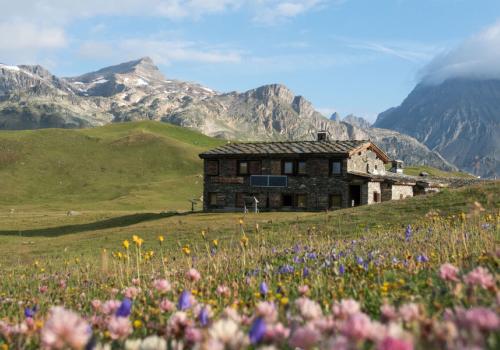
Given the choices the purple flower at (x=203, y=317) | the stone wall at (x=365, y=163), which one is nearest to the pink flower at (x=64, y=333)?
the purple flower at (x=203, y=317)

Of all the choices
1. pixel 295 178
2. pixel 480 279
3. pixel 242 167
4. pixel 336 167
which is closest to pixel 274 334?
pixel 480 279

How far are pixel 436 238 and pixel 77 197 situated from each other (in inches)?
3491

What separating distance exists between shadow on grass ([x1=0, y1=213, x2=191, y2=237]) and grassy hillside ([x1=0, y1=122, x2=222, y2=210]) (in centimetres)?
2151

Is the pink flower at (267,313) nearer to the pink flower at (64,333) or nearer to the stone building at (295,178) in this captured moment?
the pink flower at (64,333)

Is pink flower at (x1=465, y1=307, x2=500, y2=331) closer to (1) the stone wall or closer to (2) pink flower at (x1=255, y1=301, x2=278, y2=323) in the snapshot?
(2) pink flower at (x1=255, y1=301, x2=278, y2=323)

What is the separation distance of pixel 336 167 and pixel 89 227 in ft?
85.7

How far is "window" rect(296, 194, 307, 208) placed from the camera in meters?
55.5

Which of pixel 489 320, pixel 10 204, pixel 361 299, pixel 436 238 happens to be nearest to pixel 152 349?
pixel 489 320

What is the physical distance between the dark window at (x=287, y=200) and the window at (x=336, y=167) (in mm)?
5451

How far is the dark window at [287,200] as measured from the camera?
5616cm

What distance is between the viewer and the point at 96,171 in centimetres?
10806

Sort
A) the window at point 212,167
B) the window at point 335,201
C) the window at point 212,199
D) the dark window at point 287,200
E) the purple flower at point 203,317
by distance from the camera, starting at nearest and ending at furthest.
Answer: the purple flower at point 203,317 → the window at point 335,201 → the dark window at point 287,200 → the window at point 212,199 → the window at point 212,167

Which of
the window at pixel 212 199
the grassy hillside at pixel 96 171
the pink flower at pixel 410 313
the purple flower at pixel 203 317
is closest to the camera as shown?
the pink flower at pixel 410 313

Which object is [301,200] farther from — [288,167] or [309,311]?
[309,311]
